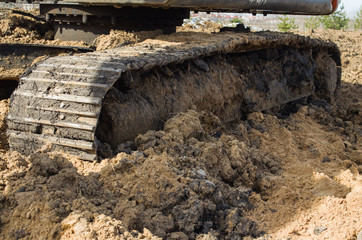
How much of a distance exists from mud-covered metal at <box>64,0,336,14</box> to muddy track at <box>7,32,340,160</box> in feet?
1.33

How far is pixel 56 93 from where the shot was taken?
12.3 ft

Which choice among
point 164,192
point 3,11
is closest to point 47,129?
point 164,192

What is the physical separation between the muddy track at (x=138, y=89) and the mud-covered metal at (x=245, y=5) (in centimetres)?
41

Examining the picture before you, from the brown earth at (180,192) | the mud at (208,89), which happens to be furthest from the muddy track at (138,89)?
the brown earth at (180,192)

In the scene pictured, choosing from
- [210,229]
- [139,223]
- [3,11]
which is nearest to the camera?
[139,223]

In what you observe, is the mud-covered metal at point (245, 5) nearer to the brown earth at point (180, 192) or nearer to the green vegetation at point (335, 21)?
the brown earth at point (180, 192)

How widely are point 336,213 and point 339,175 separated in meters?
1.12

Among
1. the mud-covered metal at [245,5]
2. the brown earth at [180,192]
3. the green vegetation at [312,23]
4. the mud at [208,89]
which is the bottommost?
the brown earth at [180,192]

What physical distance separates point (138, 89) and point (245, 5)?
7.58 ft

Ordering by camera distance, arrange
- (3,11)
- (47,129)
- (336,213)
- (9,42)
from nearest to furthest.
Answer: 1. (336,213)
2. (47,129)
3. (9,42)
4. (3,11)

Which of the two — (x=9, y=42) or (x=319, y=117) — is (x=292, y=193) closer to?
(x=319, y=117)

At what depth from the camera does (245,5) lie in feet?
19.6

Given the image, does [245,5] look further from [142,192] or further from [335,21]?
[335,21]

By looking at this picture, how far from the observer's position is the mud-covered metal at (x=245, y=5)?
4.96 meters
